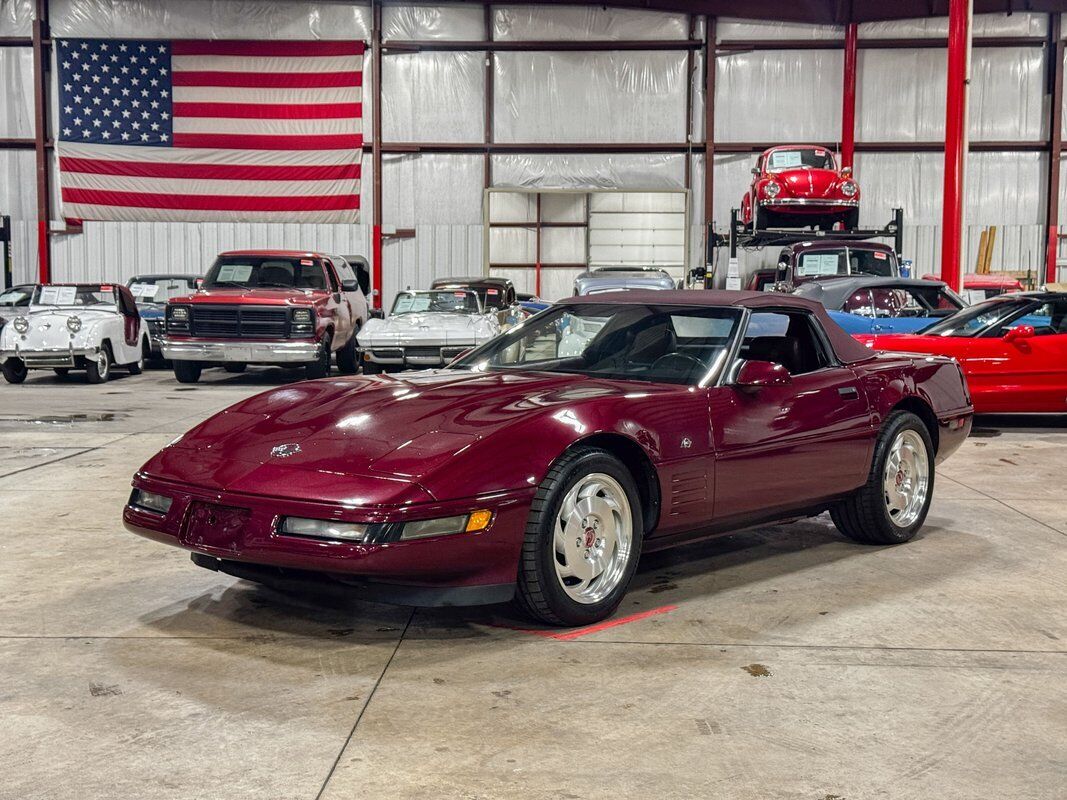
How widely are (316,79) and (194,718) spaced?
22889mm

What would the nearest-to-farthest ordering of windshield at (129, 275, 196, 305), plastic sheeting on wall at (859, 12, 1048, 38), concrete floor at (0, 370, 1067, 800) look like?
concrete floor at (0, 370, 1067, 800) < windshield at (129, 275, 196, 305) < plastic sheeting on wall at (859, 12, 1048, 38)

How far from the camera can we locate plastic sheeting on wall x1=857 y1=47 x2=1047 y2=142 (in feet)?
78.9

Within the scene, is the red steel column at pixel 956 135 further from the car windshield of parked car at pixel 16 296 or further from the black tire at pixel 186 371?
the car windshield of parked car at pixel 16 296

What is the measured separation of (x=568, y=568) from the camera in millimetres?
4039

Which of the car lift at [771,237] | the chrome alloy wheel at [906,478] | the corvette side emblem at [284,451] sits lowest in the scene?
the chrome alloy wheel at [906,478]

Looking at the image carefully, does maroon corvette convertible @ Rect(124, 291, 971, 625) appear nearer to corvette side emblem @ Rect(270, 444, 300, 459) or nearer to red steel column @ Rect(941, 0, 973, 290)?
corvette side emblem @ Rect(270, 444, 300, 459)

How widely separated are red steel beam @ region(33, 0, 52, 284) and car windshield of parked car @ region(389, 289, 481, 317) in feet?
37.3

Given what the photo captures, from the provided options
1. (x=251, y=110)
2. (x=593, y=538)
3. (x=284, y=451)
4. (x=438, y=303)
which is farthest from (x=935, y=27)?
(x=284, y=451)

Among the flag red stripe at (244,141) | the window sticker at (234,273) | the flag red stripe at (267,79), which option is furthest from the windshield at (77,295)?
the flag red stripe at (267,79)

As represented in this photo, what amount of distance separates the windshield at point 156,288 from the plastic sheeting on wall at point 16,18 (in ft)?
26.9

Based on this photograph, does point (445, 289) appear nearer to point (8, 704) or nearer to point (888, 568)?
point (888, 568)

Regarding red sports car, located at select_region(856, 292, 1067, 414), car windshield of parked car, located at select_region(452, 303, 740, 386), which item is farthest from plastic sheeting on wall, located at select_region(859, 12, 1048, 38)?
car windshield of parked car, located at select_region(452, 303, 740, 386)

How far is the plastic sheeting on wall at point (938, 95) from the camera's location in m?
24.0

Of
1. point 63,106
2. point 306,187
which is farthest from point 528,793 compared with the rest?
point 63,106
